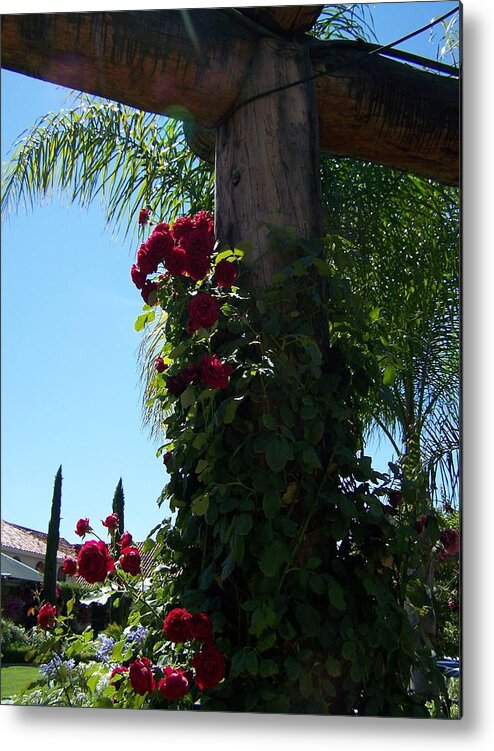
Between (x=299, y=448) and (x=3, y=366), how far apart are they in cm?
84

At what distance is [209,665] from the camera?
1.66 meters

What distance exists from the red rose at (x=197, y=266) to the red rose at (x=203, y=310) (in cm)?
8

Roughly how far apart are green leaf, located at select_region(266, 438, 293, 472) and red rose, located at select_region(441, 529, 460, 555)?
0.41 m

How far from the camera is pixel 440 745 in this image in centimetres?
174

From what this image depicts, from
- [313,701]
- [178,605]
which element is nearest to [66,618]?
[178,605]

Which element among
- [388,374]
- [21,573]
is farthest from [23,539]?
[388,374]

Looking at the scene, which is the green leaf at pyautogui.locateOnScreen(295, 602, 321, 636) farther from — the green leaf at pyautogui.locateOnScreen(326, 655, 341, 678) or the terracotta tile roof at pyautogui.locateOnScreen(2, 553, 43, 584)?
the terracotta tile roof at pyautogui.locateOnScreen(2, 553, 43, 584)

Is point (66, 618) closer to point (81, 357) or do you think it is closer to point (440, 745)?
point (81, 357)

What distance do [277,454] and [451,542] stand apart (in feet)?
1.47

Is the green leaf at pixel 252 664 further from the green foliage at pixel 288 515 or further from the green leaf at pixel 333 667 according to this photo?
the green leaf at pixel 333 667

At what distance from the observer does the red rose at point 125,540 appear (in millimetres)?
1891

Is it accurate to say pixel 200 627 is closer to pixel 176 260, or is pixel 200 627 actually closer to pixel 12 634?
pixel 12 634

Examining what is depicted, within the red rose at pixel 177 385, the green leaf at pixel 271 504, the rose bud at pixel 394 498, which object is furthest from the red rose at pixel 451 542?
the red rose at pixel 177 385

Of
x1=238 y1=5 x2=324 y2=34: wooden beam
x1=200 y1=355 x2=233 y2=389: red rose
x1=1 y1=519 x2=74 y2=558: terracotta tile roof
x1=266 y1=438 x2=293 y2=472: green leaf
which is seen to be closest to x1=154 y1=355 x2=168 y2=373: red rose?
x1=200 y1=355 x2=233 y2=389: red rose
